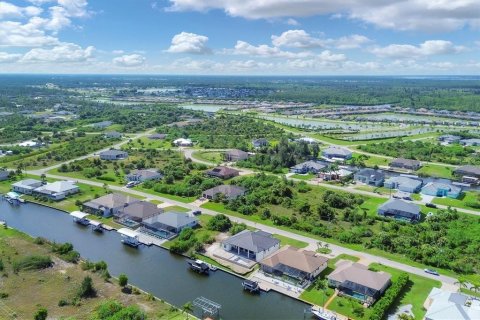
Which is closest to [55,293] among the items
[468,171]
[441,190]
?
[441,190]

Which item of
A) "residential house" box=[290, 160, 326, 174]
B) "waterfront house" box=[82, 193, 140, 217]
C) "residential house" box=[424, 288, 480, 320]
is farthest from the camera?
"residential house" box=[290, 160, 326, 174]

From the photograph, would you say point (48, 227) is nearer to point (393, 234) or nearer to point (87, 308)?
point (87, 308)

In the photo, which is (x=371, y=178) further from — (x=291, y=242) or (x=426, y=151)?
(x=426, y=151)

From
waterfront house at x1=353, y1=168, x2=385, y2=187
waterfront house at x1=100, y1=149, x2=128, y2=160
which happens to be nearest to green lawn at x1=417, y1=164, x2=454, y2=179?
waterfront house at x1=353, y1=168, x2=385, y2=187

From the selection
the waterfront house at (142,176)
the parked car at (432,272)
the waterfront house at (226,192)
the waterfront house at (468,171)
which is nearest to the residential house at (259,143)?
the waterfront house at (142,176)

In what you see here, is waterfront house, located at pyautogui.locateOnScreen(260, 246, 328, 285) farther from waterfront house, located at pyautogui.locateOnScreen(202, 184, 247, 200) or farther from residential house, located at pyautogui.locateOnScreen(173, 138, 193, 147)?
residential house, located at pyautogui.locateOnScreen(173, 138, 193, 147)

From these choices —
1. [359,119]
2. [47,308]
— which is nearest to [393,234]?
[47,308]
